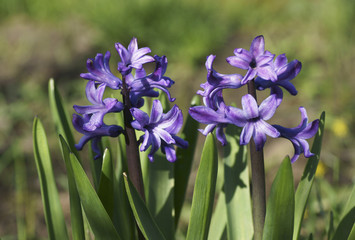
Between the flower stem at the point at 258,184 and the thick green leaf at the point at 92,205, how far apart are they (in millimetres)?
367

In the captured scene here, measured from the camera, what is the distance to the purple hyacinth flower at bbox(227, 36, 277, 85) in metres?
1.06

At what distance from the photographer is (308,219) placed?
7.32ft

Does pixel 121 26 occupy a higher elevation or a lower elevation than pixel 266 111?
higher

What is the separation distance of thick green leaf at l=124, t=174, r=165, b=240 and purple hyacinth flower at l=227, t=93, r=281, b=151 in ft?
0.90

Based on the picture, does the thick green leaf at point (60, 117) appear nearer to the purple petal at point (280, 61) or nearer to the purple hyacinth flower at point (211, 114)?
the purple hyacinth flower at point (211, 114)

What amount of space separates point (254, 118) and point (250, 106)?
0.05 m

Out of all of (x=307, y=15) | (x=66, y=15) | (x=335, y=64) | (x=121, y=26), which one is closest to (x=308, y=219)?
(x=335, y=64)

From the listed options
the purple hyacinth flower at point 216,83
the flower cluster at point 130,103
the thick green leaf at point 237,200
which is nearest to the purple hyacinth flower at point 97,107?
the flower cluster at point 130,103

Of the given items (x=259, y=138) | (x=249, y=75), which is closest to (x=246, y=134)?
(x=259, y=138)

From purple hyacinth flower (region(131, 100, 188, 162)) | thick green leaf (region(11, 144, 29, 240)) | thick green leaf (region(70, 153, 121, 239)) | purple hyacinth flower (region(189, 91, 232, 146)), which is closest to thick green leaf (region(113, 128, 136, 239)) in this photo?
thick green leaf (region(70, 153, 121, 239))

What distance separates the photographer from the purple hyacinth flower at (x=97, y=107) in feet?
3.62

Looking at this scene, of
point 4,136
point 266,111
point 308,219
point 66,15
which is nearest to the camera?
point 266,111

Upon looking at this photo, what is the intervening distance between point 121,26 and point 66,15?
3.89ft

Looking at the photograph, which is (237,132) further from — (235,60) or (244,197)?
(235,60)
